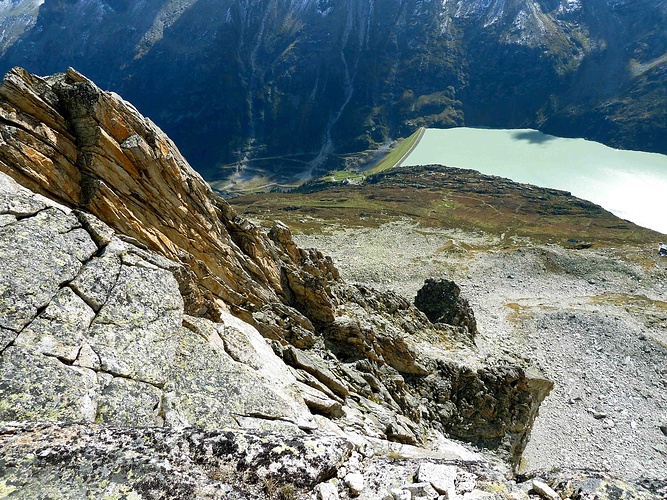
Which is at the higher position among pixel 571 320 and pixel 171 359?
pixel 171 359

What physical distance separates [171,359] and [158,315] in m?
1.91

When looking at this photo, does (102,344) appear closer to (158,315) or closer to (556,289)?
(158,315)

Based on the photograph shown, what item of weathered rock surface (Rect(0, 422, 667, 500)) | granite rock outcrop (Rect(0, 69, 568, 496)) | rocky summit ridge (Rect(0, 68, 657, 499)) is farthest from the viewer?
granite rock outcrop (Rect(0, 69, 568, 496))

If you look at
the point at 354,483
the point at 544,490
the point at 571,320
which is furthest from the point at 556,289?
the point at 354,483

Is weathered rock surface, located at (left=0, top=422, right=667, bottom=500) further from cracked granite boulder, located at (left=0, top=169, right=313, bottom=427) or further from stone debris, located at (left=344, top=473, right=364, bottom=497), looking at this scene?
cracked granite boulder, located at (left=0, top=169, right=313, bottom=427)

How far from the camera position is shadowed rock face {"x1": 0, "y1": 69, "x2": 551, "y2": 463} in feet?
39.3

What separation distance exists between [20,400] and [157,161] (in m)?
14.2

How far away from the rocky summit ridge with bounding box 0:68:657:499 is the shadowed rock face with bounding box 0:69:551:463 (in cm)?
7

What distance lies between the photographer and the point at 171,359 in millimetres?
14320

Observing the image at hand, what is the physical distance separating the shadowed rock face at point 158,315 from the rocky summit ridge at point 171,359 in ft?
0.24

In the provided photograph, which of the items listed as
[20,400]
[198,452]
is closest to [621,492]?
[198,452]

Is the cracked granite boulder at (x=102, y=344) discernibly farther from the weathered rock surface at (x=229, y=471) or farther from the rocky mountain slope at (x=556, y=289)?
the rocky mountain slope at (x=556, y=289)

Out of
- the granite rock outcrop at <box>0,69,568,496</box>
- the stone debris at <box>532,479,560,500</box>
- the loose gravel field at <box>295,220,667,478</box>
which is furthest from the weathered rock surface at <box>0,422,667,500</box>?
the loose gravel field at <box>295,220,667,478</box>

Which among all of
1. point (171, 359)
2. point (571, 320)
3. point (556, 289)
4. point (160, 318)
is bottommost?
point (571, 320)
